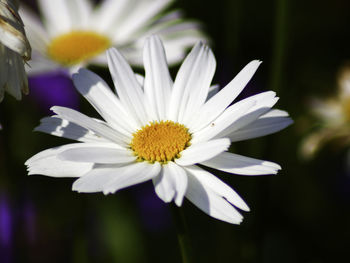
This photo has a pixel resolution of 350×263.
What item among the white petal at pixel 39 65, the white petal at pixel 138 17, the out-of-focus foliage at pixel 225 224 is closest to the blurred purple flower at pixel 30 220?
the out-of-focus foliage at pixel 225 224

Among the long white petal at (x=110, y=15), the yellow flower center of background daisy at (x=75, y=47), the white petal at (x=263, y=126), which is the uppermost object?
the long white petal at (x=110, y=15)

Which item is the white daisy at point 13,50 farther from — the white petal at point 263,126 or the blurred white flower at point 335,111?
the blurred white flower at point 335,111

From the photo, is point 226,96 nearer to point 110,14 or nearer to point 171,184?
point 171,184

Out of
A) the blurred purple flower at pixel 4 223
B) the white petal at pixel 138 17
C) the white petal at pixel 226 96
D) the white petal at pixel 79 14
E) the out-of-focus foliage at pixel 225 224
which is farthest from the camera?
the white petal at pixel 79 14

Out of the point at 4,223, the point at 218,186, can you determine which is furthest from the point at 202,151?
the point at 4,223

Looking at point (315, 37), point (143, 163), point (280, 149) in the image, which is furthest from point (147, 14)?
point (315, 37)

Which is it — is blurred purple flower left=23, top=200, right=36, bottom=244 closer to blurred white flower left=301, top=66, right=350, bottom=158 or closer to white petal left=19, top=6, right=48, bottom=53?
white petal left=19, top=6, right=48, bottom=53

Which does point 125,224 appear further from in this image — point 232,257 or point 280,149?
point 280,149
